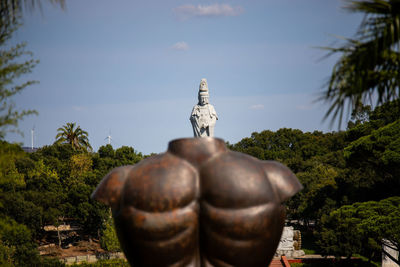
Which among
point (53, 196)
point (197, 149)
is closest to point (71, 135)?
point (53, 196)

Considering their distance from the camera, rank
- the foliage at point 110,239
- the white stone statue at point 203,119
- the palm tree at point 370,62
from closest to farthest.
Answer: the palm tree at point 370,62 < the white stone statue at point 203,119 < the foliage at point 110,239

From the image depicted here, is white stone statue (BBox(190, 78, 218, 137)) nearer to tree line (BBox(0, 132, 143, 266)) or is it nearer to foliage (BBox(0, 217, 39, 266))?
tree line (BBox(0, 132, 143, 266))

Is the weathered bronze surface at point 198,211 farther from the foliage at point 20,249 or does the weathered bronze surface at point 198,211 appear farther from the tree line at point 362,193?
the foliage at point 20,249

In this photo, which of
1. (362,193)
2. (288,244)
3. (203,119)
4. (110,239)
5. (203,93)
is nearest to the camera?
(203,119)

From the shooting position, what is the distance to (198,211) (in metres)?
6.90

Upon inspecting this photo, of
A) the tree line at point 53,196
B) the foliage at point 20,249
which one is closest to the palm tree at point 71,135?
the tree line at point 53,196

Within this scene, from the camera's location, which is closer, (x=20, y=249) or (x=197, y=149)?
(x=197, y=149)

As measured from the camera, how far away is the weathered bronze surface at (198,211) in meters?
6.76

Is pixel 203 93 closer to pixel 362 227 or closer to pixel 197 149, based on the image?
pixel 362 227

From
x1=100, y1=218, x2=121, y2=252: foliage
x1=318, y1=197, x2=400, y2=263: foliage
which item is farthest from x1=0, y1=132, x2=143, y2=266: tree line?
x1=318, y1=197, x2=400, y2=263: foliage

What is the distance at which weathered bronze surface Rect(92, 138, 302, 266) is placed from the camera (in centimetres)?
676

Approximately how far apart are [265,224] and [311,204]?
24066 millimetres

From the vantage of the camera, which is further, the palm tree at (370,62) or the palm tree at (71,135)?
the palm tree at (71,135)

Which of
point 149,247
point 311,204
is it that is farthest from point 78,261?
point 149,247
